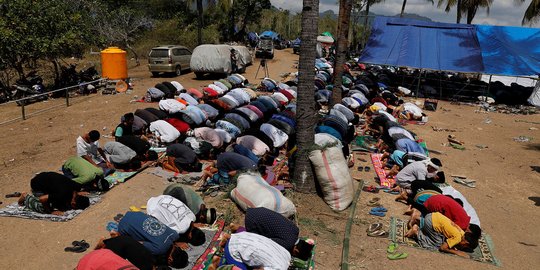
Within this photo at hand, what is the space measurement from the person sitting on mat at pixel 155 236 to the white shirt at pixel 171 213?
271 millimetres

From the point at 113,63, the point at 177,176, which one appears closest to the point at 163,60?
the point at 113,63

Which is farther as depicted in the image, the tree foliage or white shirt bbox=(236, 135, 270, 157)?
the tree foliage

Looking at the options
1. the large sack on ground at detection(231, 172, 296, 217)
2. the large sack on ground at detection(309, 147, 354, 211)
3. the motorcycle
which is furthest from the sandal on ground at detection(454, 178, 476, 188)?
the motorcycle

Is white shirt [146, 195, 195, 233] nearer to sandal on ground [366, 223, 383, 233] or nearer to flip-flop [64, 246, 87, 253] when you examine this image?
flip-flop [64, 246, 87, 253]

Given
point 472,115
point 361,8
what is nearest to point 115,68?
Answer: point 472,115

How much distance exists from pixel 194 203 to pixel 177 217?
73 centimetres

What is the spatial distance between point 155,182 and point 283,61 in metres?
24.6

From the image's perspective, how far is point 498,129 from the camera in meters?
14.4

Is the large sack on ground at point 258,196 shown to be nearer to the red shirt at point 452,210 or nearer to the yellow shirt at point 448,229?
the yellow shirt at point 448,229

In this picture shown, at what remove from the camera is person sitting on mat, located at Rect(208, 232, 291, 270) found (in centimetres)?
473

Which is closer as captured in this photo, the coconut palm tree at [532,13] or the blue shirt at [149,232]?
the blue shirt at [149,232]

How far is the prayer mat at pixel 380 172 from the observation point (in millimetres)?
8531

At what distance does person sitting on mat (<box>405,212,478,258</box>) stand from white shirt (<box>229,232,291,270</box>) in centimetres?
253

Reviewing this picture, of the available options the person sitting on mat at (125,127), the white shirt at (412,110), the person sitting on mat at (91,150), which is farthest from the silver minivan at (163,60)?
the person sitting on mat at (91,150)
